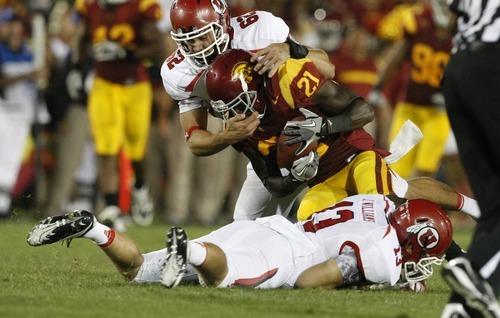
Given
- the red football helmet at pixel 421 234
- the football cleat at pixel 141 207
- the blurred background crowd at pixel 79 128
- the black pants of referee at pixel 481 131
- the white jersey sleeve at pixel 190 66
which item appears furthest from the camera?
the blurred background crowd at pixel 79 128

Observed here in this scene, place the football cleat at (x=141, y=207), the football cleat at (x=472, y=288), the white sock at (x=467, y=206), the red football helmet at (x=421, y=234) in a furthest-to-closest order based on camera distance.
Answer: the football cleat at (x=141, y=207)
the white sock at (x=467, y=206)
the red football helmet at (x=421, y=234)
the football cleat at (x=472, y=288)

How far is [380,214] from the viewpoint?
535cm

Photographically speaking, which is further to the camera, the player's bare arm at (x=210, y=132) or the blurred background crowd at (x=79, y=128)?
the blurred background crowd at (x=79, y=128)

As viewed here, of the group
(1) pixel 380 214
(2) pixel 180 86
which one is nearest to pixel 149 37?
(2) pixel 180 86

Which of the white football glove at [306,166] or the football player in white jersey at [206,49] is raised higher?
the football player in white jersey at [206,49]

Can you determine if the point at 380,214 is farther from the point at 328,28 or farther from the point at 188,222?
the point at 328,28

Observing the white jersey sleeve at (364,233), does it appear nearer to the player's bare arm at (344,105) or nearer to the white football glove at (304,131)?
the white football glove at (304,131)

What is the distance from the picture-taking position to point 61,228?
509 centimetres

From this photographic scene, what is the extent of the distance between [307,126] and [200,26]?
3.13 feet

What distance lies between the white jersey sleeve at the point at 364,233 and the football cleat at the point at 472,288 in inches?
48.2

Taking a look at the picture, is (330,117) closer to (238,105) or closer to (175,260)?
(238,105)

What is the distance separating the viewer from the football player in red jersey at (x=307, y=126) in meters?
5.54

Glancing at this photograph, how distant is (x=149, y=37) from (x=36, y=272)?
4119 millimetres

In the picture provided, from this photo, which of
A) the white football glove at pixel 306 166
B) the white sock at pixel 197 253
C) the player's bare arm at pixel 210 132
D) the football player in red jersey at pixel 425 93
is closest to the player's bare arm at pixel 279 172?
the white football glove at pixel 306 166
